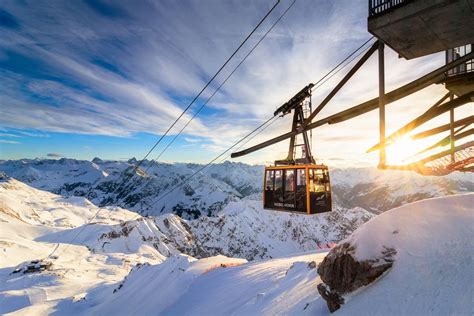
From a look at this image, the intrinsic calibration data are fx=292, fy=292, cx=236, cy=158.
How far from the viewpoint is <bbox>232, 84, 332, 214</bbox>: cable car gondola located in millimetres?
15914

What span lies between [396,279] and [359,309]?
55.8 inches

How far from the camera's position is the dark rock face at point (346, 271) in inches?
359

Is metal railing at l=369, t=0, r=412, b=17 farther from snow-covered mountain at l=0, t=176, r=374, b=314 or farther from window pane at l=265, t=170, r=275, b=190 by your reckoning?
snow-covered mountain at l=0, t=176, r=374, b=314

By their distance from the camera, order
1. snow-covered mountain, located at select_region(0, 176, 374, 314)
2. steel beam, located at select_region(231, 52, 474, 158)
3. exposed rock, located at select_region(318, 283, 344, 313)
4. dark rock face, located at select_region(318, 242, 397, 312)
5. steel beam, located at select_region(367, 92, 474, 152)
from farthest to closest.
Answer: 1. snow-covered mountain, located at select_region(0, 176, 374, 314)
2. steel beam, located at select_region(367, 92, 474, 152)
3. exposed rock, located at select_region(318, 283, 344, 313)
4. dark rock face, located at select_region(318, 242, 397, 312)
5. steel beam, located at select_region(231, 52, 474, 158)

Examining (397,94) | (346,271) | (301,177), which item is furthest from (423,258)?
(301,177)

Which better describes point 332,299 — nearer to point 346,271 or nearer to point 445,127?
point 346,271

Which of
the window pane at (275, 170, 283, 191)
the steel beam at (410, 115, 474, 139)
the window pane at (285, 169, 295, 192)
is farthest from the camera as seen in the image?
the window pane at (275, 170, 283, 191)

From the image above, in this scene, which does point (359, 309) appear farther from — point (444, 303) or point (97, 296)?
point (97, 296)

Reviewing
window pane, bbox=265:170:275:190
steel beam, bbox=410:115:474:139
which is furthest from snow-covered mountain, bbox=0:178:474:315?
window pane, bbox=265:170:275:190

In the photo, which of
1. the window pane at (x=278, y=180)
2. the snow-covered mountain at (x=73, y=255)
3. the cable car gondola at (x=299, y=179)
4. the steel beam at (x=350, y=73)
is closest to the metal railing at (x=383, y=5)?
the steel beam at (x=350, y=73)

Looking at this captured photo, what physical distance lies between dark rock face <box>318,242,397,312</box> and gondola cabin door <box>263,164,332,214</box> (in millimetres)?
5537

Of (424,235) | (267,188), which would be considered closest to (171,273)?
(267,188)

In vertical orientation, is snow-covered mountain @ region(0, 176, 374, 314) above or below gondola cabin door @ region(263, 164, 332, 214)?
below

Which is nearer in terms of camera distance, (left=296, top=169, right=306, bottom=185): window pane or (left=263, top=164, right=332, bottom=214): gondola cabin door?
(left=263, top=164, right=332, bottom=214): gondola cabin door
